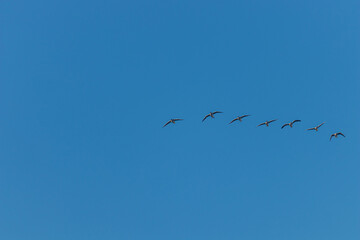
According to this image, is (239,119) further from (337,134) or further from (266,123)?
(337,134)

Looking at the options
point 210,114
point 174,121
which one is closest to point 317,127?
point 210,114

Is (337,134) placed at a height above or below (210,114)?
below

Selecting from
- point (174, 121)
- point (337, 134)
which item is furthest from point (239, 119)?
point (337, 134)

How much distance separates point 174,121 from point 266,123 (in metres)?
34.3

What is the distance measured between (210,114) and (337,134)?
149 feet

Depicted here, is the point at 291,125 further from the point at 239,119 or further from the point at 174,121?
the point at 174,121

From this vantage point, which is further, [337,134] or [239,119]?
[239,119]

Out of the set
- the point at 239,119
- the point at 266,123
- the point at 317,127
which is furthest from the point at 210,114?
the point at 317,127

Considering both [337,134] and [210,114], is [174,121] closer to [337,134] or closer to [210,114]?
[210,114]

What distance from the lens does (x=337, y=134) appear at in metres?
148

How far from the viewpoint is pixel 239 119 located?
160 m

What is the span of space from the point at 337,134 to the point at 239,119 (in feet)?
115

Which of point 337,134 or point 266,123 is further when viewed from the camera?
point 266,123

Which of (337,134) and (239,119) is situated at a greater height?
(239,119)
